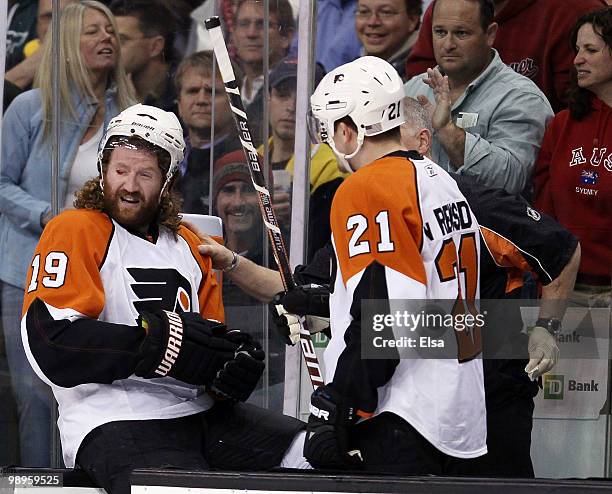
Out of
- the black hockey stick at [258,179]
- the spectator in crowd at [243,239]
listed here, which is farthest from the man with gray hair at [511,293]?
the spectator in crowd at [243,239]

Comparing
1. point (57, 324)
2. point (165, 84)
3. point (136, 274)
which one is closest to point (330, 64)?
point (165, 84)

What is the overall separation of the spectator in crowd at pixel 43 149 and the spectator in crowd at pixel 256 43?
369mm

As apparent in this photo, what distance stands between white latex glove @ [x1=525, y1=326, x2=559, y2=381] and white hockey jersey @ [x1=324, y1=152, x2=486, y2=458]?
0.81ft

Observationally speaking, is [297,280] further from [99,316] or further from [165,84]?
[165,84]

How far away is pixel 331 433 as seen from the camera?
8.36 ft

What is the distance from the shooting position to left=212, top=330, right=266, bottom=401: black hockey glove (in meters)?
2.77

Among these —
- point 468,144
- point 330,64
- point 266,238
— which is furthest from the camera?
point 266,238

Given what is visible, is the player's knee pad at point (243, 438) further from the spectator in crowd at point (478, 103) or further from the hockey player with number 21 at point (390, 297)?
the spectator in crowd at point (478, 103)

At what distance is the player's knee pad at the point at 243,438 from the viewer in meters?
2.83

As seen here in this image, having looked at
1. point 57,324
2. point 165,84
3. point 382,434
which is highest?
point 165,84

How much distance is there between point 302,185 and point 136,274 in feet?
2.47

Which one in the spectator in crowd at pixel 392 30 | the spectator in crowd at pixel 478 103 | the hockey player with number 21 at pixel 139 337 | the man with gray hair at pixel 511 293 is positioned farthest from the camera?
the spectator in crowd at pixel 392 30

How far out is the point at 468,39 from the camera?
319cm

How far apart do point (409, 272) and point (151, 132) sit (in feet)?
2.42
